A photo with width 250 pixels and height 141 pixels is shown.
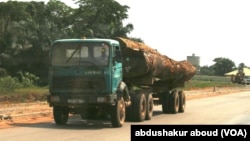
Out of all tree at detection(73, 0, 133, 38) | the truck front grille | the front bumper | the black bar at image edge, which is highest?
tree at detection(73, 0, 133, 38)

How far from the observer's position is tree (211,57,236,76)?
17425cm

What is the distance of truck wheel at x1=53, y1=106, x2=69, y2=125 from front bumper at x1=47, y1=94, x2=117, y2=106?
2.36 ft

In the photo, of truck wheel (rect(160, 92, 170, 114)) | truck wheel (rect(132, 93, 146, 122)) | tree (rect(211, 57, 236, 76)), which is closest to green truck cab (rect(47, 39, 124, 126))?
truck wheel (rect(132, 93, 146, 122))

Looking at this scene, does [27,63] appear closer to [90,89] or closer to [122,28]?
[122,28]

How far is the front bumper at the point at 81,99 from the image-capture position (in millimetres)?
17078

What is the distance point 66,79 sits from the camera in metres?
17.5

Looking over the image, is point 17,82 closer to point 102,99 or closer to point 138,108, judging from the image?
point 138,108

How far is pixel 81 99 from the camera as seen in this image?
17203 millimetres

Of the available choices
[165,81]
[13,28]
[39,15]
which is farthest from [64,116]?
[39,15]

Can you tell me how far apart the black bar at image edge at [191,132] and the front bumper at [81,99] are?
6.75m

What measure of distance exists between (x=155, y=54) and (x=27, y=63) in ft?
98.6

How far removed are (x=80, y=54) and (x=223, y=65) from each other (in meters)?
162

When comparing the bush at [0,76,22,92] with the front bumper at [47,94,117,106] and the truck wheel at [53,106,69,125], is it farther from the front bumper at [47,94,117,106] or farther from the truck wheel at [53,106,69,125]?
the front bumper at [47,94,117,106]

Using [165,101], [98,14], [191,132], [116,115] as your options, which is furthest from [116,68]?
[98,14]
